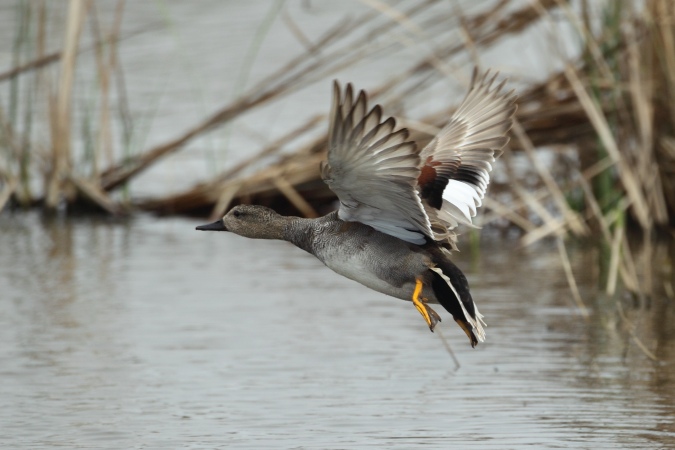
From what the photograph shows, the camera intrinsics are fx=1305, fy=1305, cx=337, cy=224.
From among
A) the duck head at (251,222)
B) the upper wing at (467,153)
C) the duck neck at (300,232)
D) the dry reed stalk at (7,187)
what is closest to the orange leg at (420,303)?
the upper wing at (467,153)

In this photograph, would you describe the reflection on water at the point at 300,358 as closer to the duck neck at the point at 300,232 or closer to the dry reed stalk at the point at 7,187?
the dry reed stalk at the point at 7,187

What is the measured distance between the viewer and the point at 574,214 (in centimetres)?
895

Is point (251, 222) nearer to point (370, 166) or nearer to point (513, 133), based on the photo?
point (370, 166)

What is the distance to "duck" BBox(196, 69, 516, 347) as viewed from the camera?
4480mm

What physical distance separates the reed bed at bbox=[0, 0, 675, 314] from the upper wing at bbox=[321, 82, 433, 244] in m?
3.13

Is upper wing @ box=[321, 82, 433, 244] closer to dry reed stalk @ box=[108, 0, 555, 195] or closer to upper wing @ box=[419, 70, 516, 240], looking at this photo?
upper wing @ box=[419, 70, 516, 240]

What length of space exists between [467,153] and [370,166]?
51.6 inches

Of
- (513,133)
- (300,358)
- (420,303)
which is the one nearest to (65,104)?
(513,133)

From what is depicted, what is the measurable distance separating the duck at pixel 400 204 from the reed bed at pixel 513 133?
2300 mm

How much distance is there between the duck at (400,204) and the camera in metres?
4.48

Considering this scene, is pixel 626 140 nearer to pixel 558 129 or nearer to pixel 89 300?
pixel 558 129

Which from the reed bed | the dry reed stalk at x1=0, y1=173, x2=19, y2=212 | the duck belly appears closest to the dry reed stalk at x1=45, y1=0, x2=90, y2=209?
the reed bed

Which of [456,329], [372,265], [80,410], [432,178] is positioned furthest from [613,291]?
[80,410]

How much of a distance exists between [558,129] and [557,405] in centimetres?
438
